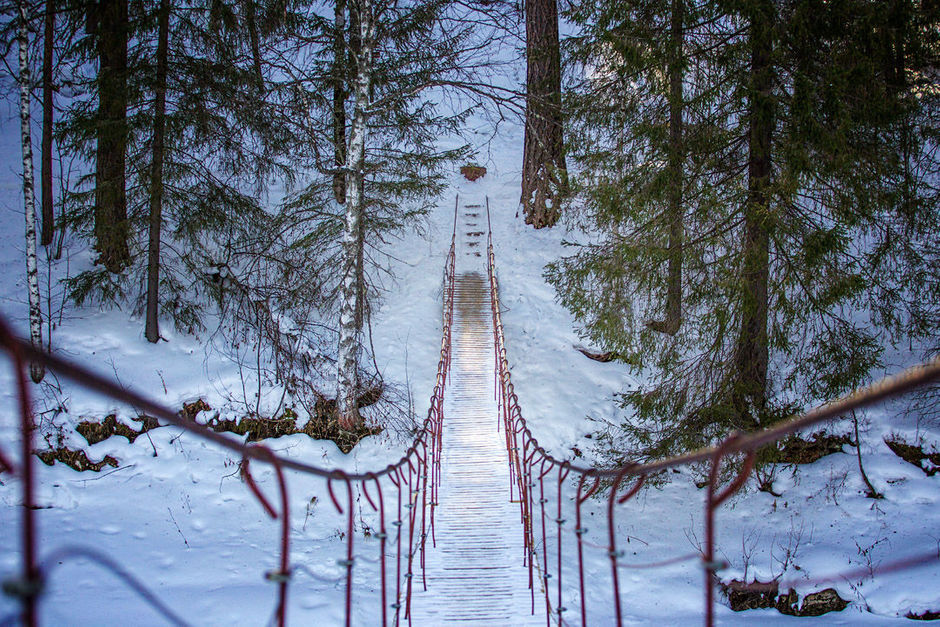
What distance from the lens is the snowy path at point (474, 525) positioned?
542 cm

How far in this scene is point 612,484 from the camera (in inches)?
235

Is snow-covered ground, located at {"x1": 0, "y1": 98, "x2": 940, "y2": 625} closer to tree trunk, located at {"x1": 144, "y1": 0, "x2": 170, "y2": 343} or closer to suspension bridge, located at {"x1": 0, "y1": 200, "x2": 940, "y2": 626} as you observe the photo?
suspension bridge, located at {"x1": 0, "y1": 200, "x2": 940, "y2": 626}

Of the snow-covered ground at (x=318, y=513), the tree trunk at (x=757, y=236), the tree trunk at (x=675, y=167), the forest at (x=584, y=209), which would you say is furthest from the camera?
the tree trunk at (x=675, y=167)

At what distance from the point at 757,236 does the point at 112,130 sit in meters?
9.24

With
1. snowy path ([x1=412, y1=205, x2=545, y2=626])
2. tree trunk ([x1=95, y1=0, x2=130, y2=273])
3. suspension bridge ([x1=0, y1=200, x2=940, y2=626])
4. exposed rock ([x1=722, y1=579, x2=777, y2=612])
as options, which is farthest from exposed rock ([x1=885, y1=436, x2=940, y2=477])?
tree trunk ([x1=95, y1=0, x2=130, y2=273])

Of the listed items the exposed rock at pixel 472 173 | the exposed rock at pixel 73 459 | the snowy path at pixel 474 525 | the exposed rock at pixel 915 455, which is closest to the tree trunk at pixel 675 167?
the snowy path at pixel 474 525

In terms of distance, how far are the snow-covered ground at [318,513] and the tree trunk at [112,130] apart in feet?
4.35

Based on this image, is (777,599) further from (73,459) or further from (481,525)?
(73,459)

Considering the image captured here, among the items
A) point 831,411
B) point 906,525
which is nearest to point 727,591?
point 906,525

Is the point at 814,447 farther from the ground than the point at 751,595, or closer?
farther from the ground

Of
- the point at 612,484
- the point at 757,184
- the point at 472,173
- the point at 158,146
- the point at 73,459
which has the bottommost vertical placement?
the point at 73,459

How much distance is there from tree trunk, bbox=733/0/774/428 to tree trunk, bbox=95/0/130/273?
880 cm

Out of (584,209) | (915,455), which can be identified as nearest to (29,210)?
(584,209)

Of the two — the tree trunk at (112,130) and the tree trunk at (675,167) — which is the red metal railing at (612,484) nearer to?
the tree trunk at (675,167)
